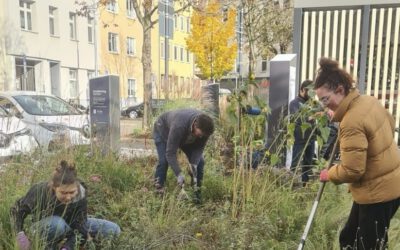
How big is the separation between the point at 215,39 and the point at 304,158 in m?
14.2

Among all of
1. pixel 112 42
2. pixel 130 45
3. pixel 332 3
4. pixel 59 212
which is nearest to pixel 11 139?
pixel 59 212

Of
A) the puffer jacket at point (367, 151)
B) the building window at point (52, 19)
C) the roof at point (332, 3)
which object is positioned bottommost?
the puffer jacket at point (367, 151)

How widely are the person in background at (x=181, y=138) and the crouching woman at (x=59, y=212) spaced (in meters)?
1.09

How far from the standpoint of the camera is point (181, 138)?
4.16 meters

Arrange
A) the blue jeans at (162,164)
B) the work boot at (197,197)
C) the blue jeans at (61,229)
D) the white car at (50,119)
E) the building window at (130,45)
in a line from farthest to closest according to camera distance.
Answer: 1. the building window at (130,45)
2. the white car at (50,119)
3. the blue jeans at (162,164)
4. the work boot at (197,197)
5. the blue jeans at (61,229)

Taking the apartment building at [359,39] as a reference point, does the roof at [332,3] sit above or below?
above

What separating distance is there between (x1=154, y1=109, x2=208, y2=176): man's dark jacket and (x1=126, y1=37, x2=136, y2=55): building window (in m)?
28.7

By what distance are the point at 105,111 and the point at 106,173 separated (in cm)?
233

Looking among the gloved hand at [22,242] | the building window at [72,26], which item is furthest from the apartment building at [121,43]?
the gloved hand at [22,242]

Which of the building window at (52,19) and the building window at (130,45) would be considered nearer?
the building window at (52,19)

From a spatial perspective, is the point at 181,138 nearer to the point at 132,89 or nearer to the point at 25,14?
the point at 25,14

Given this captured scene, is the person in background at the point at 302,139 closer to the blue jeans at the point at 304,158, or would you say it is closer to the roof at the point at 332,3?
the blue jeans at the point at 304,158

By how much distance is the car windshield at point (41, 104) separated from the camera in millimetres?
7820

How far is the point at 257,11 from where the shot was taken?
53.7ft
